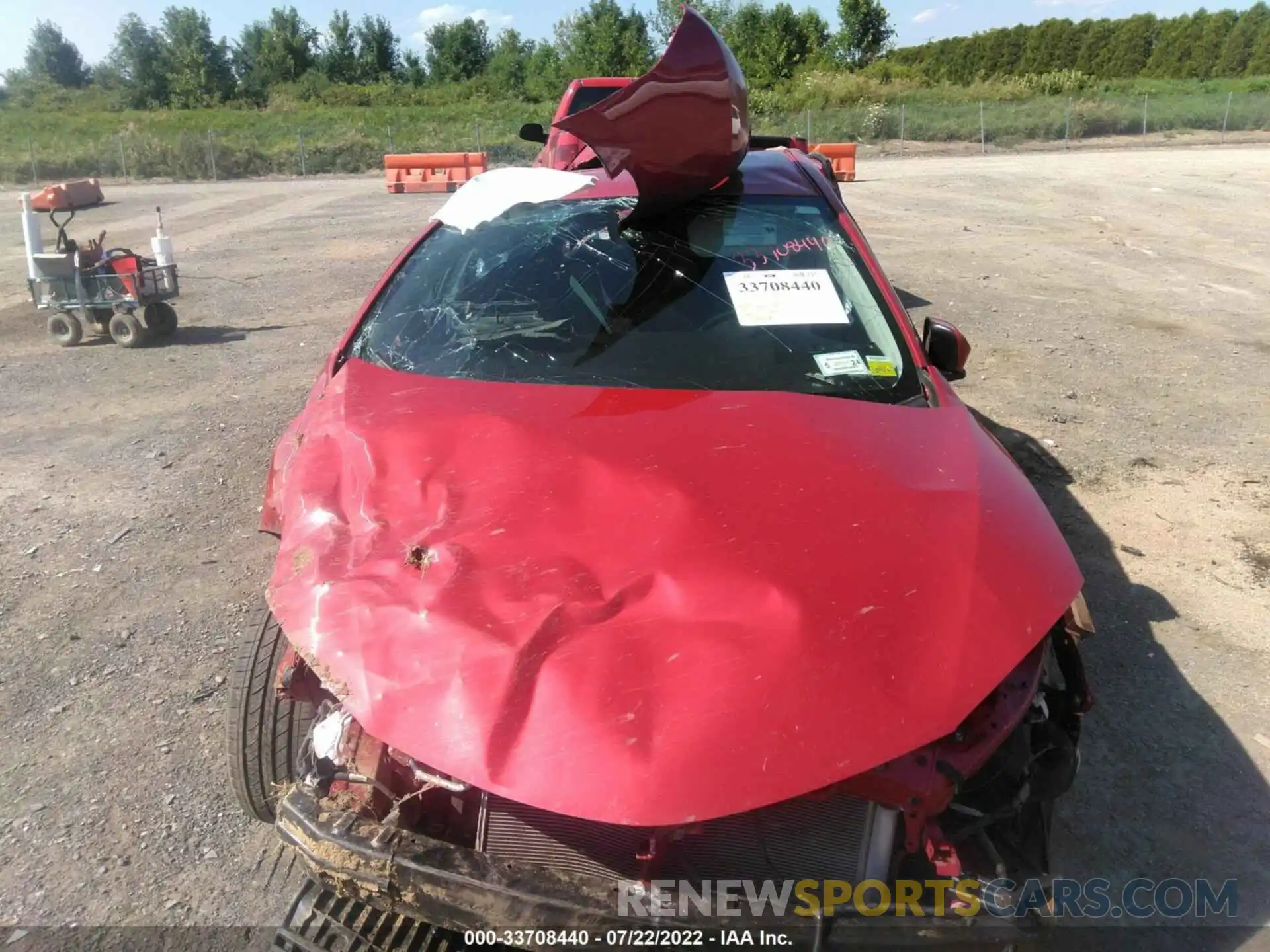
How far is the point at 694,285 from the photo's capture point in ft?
10.4

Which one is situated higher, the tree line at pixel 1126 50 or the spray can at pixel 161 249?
the tree line at pixel 1126 50

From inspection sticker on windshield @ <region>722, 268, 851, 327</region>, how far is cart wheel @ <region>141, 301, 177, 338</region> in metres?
6.76

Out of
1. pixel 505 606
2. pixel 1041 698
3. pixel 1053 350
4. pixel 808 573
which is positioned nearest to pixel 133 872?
pixel 505 606

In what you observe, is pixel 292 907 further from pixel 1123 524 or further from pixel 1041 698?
pixel 1123 524

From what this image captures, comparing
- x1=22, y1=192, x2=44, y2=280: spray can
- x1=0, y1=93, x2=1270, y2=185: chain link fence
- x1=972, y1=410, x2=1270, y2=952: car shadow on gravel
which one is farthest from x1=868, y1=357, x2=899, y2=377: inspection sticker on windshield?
x1=0, y1=93, x2=1270, y2=185: chain link fence

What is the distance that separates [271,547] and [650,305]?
7.33 feet

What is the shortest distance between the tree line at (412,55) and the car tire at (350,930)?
47235mm

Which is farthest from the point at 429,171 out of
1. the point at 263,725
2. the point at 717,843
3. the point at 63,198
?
the point at 717,843

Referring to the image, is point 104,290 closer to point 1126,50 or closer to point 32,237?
point 32,237

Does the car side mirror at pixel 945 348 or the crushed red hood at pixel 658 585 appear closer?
the crushed red hood at pixel 658 585

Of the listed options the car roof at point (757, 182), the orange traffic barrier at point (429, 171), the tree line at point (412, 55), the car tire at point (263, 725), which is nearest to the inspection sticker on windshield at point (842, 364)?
the car roof at point (757, 182)

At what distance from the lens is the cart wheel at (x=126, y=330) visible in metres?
8.03

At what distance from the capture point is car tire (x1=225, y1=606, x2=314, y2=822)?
2424 mm

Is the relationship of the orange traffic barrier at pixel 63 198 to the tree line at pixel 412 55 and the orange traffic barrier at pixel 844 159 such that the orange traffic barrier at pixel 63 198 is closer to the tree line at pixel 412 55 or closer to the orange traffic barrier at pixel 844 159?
the orange traffic barrier at pixel 844 159
